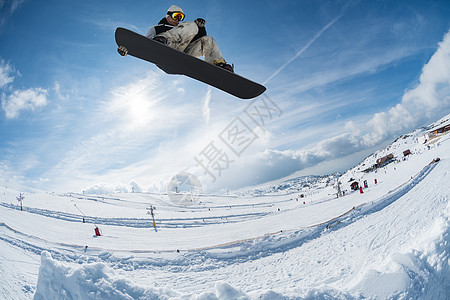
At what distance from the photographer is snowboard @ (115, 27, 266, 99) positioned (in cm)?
344

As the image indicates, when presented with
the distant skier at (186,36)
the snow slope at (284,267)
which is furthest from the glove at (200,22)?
the snow slope at (284,267)

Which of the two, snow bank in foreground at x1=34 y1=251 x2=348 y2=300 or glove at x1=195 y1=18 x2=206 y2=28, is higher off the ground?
glove at x1=195 y1=18 x2=206 y2=28

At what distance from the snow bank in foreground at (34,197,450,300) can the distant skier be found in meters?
4.00

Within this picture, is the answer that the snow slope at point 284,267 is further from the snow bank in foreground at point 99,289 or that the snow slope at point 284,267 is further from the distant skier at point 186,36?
the distant skier at point 186,36

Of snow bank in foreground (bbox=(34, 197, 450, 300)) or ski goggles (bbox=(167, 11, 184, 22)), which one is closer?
snow bank in foreground (bbox=(34, 197, 450, 300))

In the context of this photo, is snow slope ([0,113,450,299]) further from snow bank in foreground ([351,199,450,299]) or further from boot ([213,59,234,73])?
boot ([213,59,234,73])

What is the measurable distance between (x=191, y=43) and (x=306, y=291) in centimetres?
475

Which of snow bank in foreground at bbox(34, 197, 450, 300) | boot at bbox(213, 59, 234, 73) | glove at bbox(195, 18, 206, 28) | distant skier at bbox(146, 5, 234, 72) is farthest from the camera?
boot at bbox(213, 59, 234, 73)

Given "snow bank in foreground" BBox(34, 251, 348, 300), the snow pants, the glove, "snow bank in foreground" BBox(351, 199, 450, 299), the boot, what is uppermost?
the glove

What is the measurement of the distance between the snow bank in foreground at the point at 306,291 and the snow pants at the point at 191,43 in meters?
4.04

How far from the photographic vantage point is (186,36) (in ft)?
12.5

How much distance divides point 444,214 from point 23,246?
16.8 meters

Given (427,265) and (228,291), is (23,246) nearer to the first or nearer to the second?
(228,291)

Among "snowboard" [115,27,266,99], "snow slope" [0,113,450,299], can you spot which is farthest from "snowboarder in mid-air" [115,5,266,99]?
"snow slope" [0,113,450,299]
